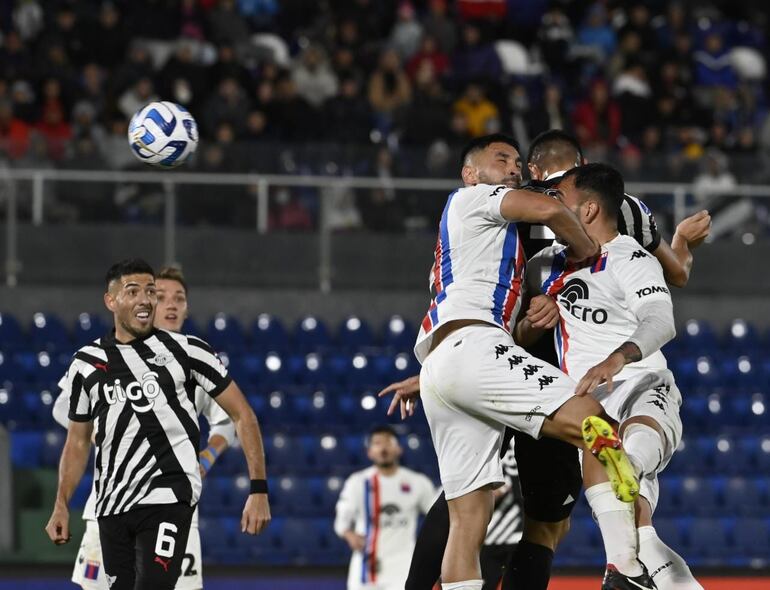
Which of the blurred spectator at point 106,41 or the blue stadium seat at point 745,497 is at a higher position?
the blurred spectator at point 106,41

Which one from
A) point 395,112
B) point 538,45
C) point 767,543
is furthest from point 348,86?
point 767,543

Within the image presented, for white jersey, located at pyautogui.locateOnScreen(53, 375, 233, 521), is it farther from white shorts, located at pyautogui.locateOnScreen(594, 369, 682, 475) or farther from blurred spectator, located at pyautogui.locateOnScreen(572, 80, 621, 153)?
blurred spectator, located at pyautogui.locateOnScreen(572, 80, 621, 153)

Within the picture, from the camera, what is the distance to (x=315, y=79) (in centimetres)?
1545

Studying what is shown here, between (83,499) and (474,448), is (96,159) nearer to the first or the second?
(83,499)

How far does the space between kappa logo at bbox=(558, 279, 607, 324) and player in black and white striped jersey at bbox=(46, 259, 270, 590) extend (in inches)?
55.0

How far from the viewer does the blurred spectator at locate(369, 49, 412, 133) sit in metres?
14.8

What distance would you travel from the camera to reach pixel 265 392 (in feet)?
41.7

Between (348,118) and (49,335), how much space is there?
12.3 feet

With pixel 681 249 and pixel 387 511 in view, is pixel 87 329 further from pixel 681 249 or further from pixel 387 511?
pixel 681 249

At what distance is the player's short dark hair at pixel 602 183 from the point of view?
5832 mm

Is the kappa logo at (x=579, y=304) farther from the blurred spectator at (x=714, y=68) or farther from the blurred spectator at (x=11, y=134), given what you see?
the blurred spectator at (x=714, y=68)

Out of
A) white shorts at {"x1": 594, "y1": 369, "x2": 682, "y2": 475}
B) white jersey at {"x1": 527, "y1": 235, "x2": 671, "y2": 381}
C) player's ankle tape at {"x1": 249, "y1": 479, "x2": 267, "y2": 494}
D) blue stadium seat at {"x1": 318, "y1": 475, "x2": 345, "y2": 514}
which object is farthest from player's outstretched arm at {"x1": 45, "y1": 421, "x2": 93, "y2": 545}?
blue stadium seat at {"x1": 318, "y1": 475, "x2": 345, "y2": 514}

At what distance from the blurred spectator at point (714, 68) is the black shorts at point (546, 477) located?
1163 centimetres

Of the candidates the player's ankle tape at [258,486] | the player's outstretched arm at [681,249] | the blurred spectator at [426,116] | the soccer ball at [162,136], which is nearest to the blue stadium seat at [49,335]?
the blurred spectator at [426,116]
